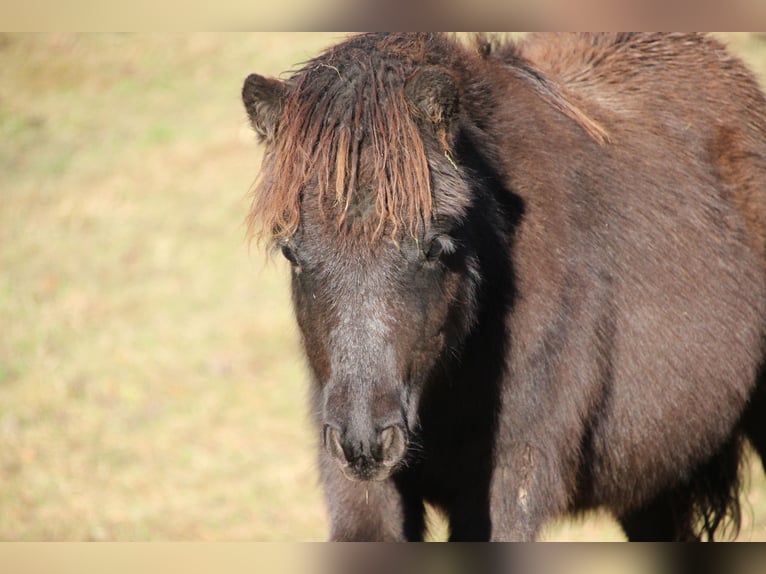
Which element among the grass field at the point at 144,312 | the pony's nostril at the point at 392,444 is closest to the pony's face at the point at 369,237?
the pony's nostril at the point at 392,444

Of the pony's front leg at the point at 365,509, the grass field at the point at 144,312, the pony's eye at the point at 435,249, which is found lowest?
the grass field at the point at 144,312

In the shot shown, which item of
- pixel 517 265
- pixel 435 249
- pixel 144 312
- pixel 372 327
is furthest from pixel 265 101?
pixel 144 312

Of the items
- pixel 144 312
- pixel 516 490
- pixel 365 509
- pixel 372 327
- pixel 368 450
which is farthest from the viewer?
pixel 144 312

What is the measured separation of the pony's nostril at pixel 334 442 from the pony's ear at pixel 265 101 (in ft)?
3.55

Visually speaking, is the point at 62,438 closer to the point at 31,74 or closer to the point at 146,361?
the point at 146,361

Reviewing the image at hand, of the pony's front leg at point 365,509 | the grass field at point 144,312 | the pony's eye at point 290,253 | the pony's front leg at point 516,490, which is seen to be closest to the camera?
the pony's eye at point 290,253

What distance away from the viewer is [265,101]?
3256 millimetres

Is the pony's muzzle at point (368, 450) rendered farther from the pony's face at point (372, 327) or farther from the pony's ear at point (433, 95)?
the pony's ear at point (433, 95)

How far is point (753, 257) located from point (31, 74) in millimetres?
12936

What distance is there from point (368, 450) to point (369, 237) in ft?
2.17

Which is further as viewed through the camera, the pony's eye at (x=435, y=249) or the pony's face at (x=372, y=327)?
the pony's eye at (x=435, y=249)

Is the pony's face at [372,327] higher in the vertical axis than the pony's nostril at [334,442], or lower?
higher

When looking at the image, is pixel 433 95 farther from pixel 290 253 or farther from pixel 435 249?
pixel 290 253

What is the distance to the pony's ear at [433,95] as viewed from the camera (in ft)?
10.1
